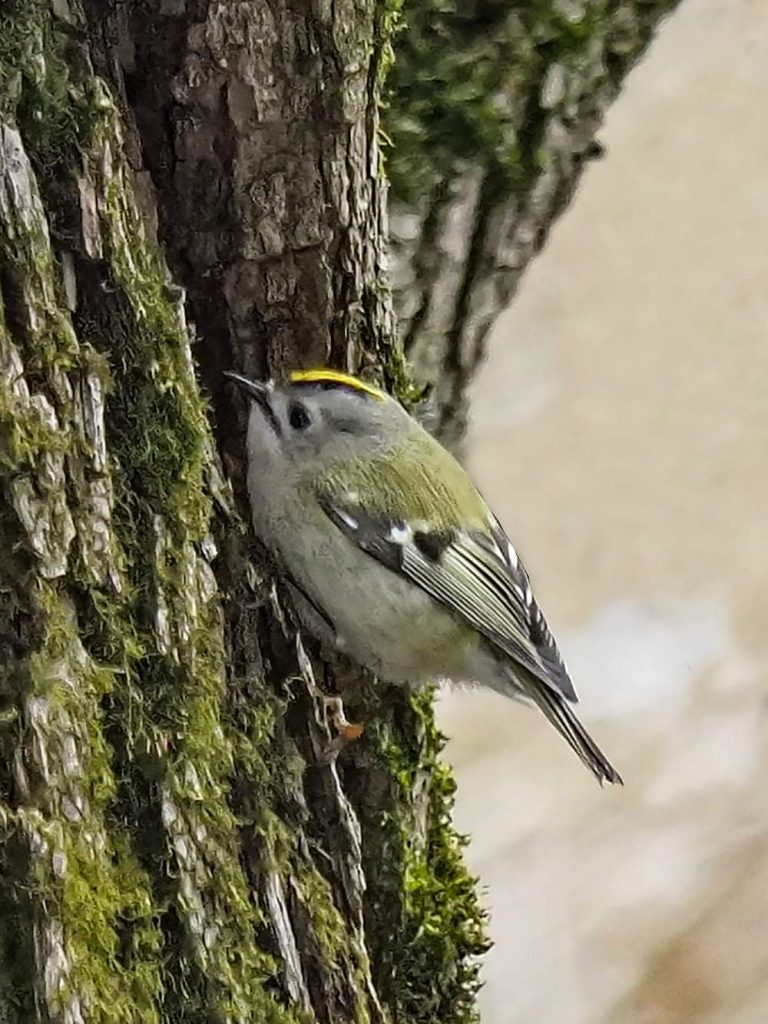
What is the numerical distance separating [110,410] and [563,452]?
2.16 metres

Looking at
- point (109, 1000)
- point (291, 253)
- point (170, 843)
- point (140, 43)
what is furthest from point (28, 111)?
point (109, 1000)

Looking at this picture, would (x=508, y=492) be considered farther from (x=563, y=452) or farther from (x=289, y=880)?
(x=289, y=880)

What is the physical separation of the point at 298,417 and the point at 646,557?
1867mm

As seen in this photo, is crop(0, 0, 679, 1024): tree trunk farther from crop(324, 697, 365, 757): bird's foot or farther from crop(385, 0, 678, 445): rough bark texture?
crop(385, 0, 678, 445): rough bark texture

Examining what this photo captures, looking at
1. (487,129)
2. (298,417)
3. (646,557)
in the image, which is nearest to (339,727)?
(298,417)

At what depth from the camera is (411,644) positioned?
1.48 m

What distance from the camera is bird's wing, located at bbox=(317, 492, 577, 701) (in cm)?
152

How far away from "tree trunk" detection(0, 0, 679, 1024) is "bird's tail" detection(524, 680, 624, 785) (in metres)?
0.28

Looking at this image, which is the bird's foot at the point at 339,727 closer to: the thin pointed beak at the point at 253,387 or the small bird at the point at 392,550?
the small bird at the point at 392,550

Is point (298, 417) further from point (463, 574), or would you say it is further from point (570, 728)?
point (570, 728)

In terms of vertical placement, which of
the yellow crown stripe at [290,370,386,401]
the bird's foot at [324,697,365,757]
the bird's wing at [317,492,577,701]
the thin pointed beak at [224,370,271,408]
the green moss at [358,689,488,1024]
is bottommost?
the green moss at [358,689,488,1024]

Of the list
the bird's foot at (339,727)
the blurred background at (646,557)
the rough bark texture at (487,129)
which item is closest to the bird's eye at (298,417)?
the bird's foot at (339,727)

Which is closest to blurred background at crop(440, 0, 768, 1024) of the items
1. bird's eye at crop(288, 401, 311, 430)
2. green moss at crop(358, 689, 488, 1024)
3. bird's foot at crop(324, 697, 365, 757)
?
green moss at crop(358, 689, 488, 1024)

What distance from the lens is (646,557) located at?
10.3 feet
